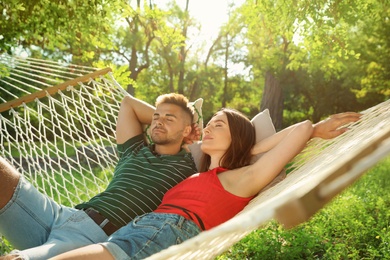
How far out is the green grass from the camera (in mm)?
2297

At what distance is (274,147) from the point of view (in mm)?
1754

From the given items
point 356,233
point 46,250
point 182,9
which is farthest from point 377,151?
point 182,9

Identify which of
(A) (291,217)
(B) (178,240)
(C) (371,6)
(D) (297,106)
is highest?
(C) (371,6)

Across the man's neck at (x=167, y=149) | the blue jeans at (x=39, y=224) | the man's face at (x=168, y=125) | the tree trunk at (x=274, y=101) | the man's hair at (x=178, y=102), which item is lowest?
the tree trunk at (x=274, y=101)

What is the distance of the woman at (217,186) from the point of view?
1584 mm

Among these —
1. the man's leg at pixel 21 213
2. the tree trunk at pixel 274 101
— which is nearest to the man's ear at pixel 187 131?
the man's leg at pixel 21 213

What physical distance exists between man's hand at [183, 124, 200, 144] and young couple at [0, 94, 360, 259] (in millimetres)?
88

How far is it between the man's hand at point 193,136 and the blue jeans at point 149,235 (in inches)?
19.2

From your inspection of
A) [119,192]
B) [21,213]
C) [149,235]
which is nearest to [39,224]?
[21,213]

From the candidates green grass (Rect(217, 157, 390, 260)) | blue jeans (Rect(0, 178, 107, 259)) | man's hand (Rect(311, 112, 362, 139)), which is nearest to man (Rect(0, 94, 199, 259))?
blue jeans (Rect(0, 178, 107, 259))

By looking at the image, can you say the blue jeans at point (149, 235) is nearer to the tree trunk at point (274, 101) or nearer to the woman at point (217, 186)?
the woman at point (217, 186)

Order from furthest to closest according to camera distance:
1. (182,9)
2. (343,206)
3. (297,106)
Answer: (297,106) → (182,9) → (343,206)

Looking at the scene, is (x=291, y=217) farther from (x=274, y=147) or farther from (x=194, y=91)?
(x=194, y=91)

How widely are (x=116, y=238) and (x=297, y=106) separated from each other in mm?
14464
